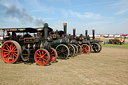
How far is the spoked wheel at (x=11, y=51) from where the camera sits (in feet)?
22.4

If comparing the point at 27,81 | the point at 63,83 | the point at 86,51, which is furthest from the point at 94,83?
the point at 86,51

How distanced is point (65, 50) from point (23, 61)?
10.0 ft

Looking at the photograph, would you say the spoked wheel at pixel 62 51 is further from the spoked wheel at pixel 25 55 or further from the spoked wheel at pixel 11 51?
the spoked wheel at pixel 11 51

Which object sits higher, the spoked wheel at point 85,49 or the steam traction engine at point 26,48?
the steam traction engine at point 26,48

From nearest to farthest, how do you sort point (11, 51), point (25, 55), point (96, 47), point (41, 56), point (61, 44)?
point (41, 56) → point (11, 51) → point (25, 55) → point (61, 44) → point (96, 47)

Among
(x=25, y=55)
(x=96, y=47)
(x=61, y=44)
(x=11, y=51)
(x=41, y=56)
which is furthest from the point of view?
(x=96, y=47)

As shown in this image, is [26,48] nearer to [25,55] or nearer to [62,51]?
[25,55]

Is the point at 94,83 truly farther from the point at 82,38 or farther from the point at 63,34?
the point at 82,38

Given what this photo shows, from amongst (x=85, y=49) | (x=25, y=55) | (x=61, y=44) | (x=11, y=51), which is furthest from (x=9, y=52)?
(x=85, y=49)

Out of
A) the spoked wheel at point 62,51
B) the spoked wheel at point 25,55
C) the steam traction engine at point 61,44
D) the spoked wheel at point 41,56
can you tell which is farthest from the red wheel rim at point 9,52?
the spoked wheel at point 62,51

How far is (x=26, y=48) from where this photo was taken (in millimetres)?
7406

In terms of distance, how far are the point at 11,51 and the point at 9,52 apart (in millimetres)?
142

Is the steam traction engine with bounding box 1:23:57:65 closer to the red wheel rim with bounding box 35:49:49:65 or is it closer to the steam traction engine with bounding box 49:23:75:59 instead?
the red wheel rim with bounding box 35:49:49:65

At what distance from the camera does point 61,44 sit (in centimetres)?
914
